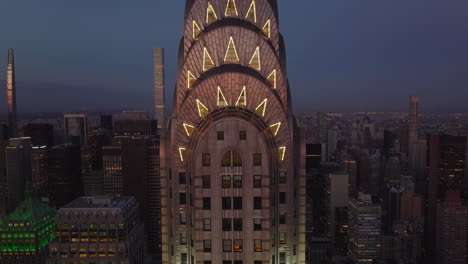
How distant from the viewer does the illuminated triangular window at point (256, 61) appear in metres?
37.0

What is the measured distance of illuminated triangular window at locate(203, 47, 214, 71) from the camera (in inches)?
1460

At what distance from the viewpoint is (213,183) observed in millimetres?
35438

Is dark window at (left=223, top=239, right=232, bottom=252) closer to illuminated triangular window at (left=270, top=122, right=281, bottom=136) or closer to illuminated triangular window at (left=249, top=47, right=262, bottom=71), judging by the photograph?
illuminated triangular window at (left=270, top=122, right=281, bottom=136)

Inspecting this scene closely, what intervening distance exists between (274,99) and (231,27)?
7763 millimetres

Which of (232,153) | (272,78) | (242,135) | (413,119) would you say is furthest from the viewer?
(413,119)

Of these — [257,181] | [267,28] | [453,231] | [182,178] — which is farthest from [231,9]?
[453,231]

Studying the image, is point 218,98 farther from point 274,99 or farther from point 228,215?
point 228,215

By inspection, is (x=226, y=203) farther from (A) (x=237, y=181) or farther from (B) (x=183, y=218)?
(B) (x=183, y=218)

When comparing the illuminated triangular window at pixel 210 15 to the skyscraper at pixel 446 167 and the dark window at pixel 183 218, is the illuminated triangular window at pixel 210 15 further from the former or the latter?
the skyscraper at pixel 446 167

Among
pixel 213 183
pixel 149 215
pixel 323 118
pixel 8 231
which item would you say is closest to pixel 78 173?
pixel 149 215

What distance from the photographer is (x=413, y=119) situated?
140 meters

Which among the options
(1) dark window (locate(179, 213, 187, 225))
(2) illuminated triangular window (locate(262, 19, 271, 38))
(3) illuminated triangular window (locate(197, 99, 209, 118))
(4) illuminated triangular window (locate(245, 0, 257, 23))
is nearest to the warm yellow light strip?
(3) illuminated triangular window (locate(197, 99, 209, 118))

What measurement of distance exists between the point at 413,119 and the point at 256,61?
11988cm

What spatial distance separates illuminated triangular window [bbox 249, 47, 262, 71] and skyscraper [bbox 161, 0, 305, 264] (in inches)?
3.6
